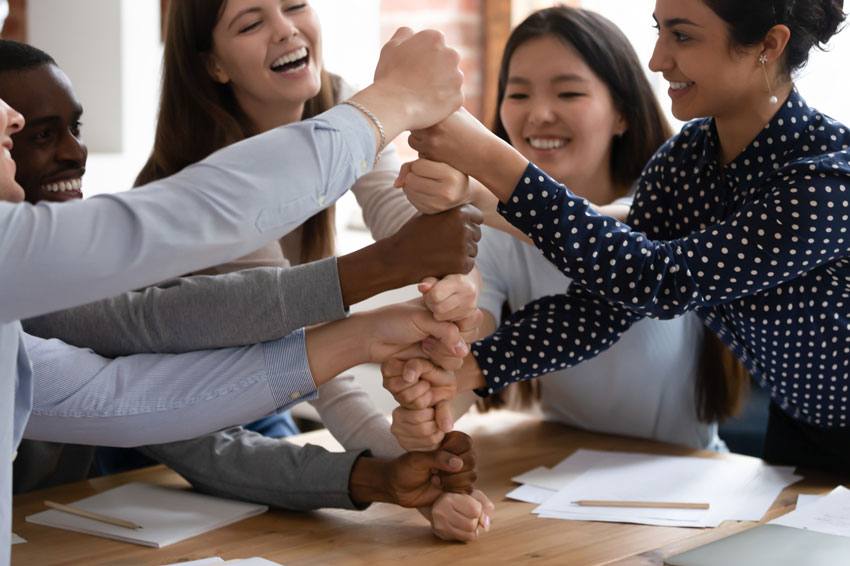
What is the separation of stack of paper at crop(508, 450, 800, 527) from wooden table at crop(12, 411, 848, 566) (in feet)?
0.07

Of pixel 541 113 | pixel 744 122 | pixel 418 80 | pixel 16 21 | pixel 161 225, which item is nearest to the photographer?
pixel 161 225

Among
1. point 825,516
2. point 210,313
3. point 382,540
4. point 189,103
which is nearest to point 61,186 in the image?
point 210,313

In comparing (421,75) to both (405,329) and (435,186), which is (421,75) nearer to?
(435,186)

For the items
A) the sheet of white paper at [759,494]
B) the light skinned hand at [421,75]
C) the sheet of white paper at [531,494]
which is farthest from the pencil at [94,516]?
the sheet of white paper at [759,494]

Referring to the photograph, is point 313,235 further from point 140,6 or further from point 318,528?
point 140,6

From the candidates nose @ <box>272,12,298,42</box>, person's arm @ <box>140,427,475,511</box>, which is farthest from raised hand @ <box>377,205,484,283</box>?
nose @ <box>272,12,298,42</box>

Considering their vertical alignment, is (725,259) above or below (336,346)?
above

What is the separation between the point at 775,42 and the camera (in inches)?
50.8

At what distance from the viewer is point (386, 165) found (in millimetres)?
1741

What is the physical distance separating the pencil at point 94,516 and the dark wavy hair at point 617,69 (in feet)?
3.74

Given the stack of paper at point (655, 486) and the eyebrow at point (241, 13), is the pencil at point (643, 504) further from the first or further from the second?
the eyebrow at point (241, 13)

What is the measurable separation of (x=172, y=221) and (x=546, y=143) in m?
1.13

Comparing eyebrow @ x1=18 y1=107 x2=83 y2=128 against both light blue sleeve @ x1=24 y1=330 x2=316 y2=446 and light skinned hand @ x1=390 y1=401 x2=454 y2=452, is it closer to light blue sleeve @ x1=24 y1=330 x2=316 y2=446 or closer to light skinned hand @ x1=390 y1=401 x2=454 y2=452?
light blue sleeve @ x1=24 y1=330 x2=316 y2=446

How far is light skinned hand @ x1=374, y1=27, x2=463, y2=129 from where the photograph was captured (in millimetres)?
1127
